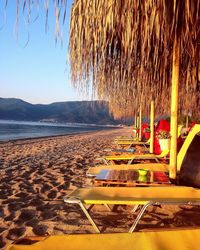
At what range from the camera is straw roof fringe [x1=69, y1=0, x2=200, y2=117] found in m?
2.34

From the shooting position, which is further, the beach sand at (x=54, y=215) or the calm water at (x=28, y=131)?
the calm water at (x=28, y=131)

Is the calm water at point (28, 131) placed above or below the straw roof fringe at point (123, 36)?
below

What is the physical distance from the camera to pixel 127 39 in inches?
99.3

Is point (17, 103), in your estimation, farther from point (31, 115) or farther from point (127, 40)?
point (127, 40)

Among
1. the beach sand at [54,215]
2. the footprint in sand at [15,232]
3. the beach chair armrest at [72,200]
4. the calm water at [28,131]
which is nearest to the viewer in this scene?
the beach chair armrest at [72,200]

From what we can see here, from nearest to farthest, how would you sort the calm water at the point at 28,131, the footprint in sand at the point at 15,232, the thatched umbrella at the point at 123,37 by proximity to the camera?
the thatched umbrella at the point at 123,37 < the footprint in sand at the point at 15,232 < the calm water at the point at 28,131

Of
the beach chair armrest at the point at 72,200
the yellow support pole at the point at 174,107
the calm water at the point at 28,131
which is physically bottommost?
the calm water at the point at 28,131

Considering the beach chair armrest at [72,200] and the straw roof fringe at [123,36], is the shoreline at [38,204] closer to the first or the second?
the beach chair armrest at [72,200]

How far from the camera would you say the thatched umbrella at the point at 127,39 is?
235 cm

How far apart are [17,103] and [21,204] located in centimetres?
14642

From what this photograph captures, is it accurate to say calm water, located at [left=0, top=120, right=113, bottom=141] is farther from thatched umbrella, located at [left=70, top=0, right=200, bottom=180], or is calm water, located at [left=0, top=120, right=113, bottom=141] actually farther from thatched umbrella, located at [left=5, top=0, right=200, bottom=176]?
thatched umbrella, located at [left=5, top=0, right=200, bottom=176]

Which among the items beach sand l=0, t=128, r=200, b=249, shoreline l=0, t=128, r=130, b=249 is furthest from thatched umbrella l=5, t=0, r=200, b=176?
shoreline l=0, t=128, r=130, b=249

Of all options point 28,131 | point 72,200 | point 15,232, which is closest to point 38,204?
point 15,232

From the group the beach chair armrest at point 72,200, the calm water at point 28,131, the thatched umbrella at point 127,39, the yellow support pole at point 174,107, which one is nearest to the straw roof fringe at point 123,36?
the thatched umbrella at point 127,39
